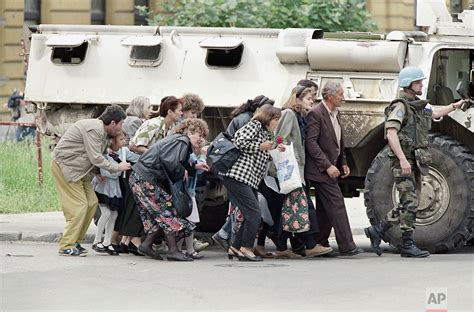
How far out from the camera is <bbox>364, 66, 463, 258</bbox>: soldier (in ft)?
53.3

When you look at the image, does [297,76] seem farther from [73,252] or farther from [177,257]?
[73,252]

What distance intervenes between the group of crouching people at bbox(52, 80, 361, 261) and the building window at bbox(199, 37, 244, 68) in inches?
63.4

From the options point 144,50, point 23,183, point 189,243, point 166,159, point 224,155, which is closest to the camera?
point 166,159

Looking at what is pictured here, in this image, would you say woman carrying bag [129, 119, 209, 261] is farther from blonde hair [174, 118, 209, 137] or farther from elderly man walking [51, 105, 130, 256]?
elderly man walking [51, 105, 130, 256]

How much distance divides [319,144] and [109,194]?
216 cm

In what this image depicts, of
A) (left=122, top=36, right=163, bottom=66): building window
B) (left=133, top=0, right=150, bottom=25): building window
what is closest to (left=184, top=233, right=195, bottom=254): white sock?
(left=122, top=36, right=163, bottom=66): building window

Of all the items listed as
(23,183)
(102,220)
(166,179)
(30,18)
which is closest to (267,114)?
(166,179)

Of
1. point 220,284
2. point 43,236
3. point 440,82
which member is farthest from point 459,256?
point 43,236

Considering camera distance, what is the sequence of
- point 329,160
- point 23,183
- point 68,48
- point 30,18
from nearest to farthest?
point 329,160, point 68,48, point 23,183, point 30,18

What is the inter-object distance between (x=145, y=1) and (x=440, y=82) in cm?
2253

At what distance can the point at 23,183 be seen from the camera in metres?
23.0

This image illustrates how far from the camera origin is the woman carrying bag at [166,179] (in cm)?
1586

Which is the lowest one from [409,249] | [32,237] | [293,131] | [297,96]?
[32,237]

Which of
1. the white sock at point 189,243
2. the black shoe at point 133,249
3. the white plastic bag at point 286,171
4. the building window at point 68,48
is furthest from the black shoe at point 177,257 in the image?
the building window at point 68,48
